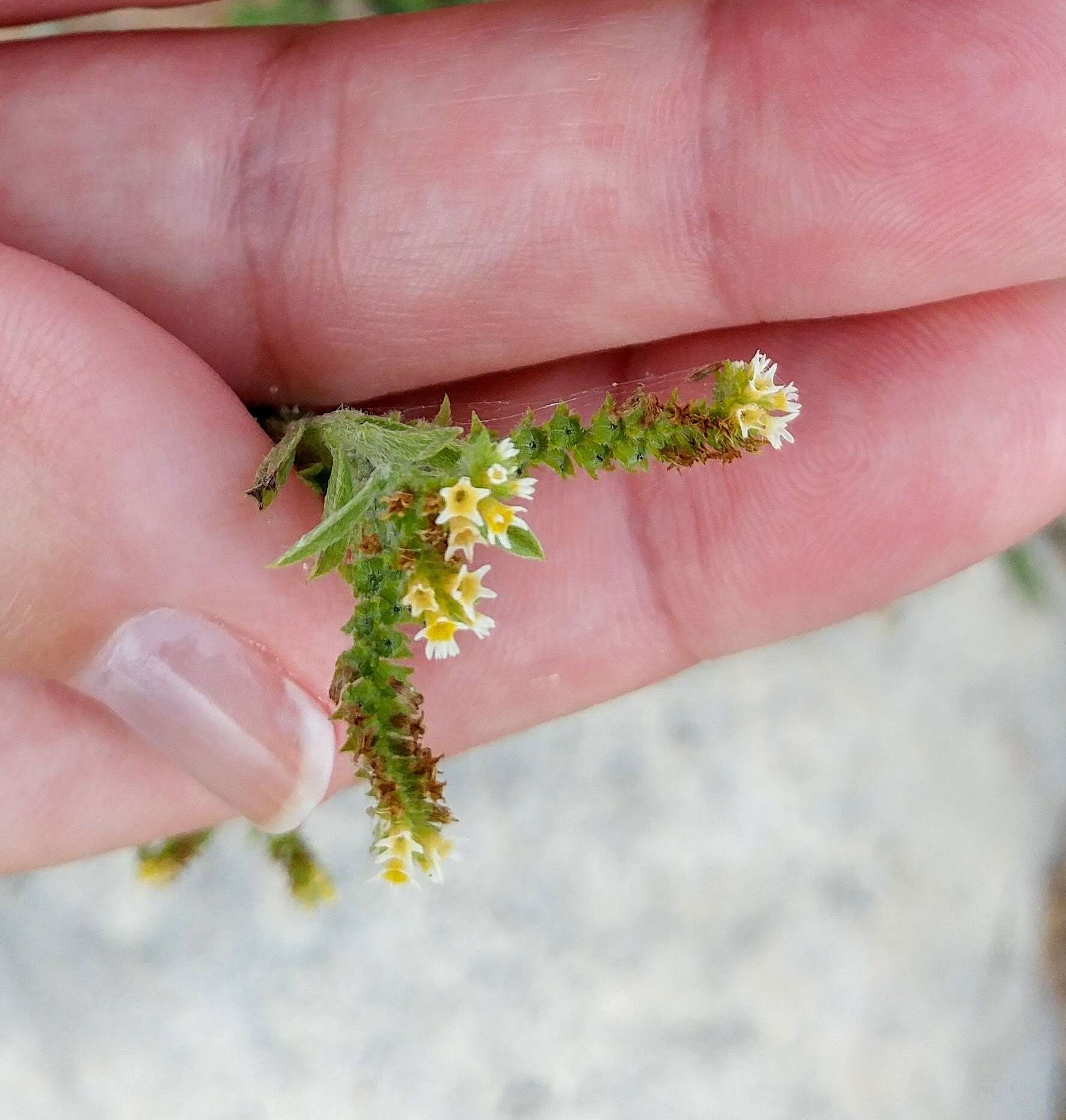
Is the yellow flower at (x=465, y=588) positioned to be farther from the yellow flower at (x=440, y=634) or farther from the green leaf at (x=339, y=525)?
the green leaf at (x=339, y=525)

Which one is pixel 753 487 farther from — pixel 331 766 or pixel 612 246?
pixel 331 766

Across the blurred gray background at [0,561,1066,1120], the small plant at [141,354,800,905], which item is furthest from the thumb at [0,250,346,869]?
the blurred gray background at [0,561,1066,1120]

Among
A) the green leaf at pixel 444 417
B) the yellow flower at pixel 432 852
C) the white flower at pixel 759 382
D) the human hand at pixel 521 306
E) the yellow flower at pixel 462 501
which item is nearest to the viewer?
the yellow flower at pixel 462 501

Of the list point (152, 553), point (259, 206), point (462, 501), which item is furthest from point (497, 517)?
point (259, 206)

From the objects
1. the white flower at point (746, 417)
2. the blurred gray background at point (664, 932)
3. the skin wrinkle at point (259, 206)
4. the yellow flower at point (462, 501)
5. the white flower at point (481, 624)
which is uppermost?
the skin wrinkle at point (259, 206)

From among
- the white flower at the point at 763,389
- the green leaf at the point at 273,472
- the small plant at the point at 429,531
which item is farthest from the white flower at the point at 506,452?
the green leaf at the point at 273,472

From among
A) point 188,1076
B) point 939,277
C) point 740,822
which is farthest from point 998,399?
point 188,1076
